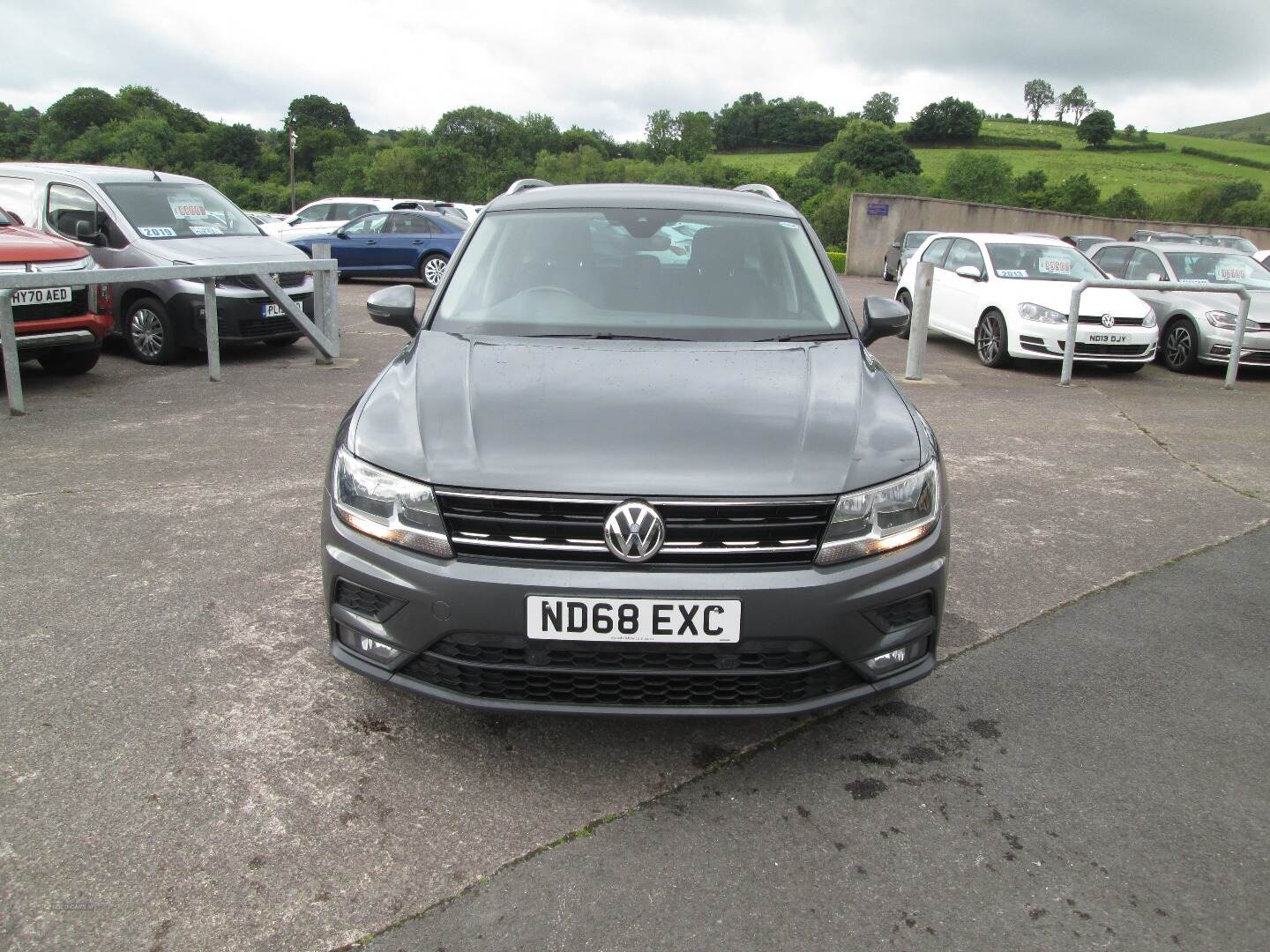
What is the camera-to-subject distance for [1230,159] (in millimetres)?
71812

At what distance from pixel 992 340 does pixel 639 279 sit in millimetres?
8607

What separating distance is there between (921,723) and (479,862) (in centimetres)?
150

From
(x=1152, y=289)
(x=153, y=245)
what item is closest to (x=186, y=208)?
(x=153, y=245)

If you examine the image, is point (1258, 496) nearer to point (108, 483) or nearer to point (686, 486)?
point (686, 486)

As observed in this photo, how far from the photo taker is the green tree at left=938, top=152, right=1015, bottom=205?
41562 mm

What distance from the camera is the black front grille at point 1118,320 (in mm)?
10891

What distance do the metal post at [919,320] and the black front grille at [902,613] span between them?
7.33 m

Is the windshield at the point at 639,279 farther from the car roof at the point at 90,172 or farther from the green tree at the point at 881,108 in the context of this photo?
the green tree at the point at 881,108

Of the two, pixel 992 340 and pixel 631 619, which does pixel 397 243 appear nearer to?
pixel 992 340

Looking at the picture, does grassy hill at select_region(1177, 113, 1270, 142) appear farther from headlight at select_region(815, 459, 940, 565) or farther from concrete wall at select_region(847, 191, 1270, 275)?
headlight at select_region(815, 459, 940, 565)

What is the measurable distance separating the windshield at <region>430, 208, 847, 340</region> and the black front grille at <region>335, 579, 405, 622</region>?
1.19 m

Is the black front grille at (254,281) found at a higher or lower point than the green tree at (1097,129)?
lower

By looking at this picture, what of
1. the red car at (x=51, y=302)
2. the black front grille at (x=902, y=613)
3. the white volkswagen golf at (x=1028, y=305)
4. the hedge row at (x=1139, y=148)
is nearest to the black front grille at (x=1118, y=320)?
the white volkswagen golf at (x=1028, y=305)

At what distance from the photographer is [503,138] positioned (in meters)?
92.3
